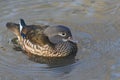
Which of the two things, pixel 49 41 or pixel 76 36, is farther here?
pixel 76 36

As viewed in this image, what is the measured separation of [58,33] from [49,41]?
235mm

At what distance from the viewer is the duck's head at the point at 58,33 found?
383 inches

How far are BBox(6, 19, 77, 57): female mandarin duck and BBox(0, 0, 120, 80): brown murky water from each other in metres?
0.23

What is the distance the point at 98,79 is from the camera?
8688 millimetres

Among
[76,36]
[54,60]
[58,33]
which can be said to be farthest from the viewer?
[76,36]

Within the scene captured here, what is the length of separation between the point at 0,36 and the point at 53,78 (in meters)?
2.01

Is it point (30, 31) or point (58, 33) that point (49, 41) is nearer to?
point (58, 33)

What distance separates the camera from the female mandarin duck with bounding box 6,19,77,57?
385 inches

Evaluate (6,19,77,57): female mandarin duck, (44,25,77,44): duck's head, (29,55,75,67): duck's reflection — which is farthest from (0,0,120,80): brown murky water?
(44,25,77,44): duck's head

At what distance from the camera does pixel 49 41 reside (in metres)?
9.86

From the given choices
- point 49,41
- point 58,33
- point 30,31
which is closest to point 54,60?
point 49,41

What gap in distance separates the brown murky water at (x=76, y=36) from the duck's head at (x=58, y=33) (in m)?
0.34

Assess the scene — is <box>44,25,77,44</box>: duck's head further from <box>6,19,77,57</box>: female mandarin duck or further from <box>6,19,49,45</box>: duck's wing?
<box>6,19,49,45</box>: duck's wing

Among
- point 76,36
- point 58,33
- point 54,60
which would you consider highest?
point 58,33
